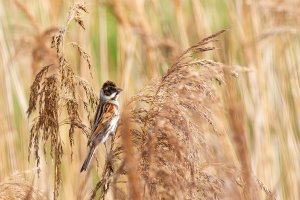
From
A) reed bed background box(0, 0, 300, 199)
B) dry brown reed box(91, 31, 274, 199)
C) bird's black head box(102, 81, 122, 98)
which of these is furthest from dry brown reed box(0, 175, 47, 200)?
bird's black head box(102, 81, 122, 98)

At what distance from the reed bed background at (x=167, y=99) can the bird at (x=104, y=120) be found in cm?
6

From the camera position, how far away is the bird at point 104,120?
8.82ft

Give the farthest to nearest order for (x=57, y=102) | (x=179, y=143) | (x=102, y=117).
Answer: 1. (x=102, y=117)
2. (x=57, y=102)
3. (x=179, y=143)

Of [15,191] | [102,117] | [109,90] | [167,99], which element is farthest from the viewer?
[109,90]

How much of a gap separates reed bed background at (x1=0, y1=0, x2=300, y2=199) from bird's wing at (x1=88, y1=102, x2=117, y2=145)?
0.16 ft

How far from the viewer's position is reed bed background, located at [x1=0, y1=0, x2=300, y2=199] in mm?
2209

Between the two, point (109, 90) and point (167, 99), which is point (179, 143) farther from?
point (109, 90)

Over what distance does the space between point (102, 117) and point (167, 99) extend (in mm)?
522

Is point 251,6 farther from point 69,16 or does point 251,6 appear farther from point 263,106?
point 69,16

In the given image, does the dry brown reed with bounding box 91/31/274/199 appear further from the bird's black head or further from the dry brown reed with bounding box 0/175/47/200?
the bird's black head

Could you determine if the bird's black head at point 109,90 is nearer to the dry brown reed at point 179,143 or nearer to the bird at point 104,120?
the bird at point 104,120

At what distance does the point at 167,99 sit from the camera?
2.29 m

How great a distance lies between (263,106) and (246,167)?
9.69 ft

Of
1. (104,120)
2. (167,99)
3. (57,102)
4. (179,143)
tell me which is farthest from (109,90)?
(179,143)
